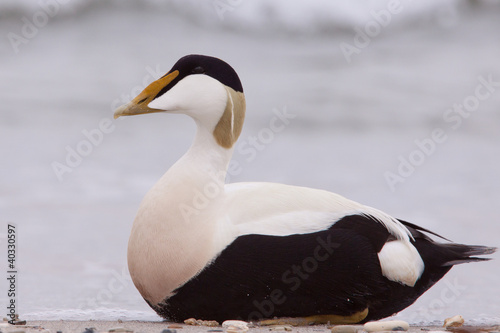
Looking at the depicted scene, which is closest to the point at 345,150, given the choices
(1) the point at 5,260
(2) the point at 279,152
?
(2) the point at 279,152

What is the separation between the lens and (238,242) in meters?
3.26

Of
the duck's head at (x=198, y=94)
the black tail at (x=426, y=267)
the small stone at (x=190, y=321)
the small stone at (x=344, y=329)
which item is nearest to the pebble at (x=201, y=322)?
the small stone at (x=190, y=321)

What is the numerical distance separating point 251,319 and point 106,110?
6826 millimetres

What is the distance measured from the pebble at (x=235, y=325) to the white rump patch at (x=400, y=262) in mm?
705

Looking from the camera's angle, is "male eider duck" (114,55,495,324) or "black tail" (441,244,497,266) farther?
"black tail" (441,244,497,266)

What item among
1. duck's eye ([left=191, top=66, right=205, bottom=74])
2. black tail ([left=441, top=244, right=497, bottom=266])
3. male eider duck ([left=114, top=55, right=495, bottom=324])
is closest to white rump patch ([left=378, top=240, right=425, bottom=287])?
male eider duck ([left=114, top=55, right=495, bottom=324])

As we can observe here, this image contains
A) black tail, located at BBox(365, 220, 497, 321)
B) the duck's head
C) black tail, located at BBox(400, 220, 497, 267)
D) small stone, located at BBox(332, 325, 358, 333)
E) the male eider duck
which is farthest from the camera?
black tail, located at BBox(400, 220, 497, 267)

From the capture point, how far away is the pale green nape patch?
3.49 metres

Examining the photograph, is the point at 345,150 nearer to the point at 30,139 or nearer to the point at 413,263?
the point at 30,139

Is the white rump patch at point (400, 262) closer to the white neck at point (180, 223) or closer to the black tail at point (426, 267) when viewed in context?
the black tail at point (426, 267)

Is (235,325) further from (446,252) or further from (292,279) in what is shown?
(446,252)

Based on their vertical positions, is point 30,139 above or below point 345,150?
below

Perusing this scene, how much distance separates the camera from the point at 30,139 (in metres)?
8.04

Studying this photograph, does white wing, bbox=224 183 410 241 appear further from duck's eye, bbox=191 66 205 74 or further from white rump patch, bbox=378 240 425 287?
duck's eye, bbox=191 66 205 74
